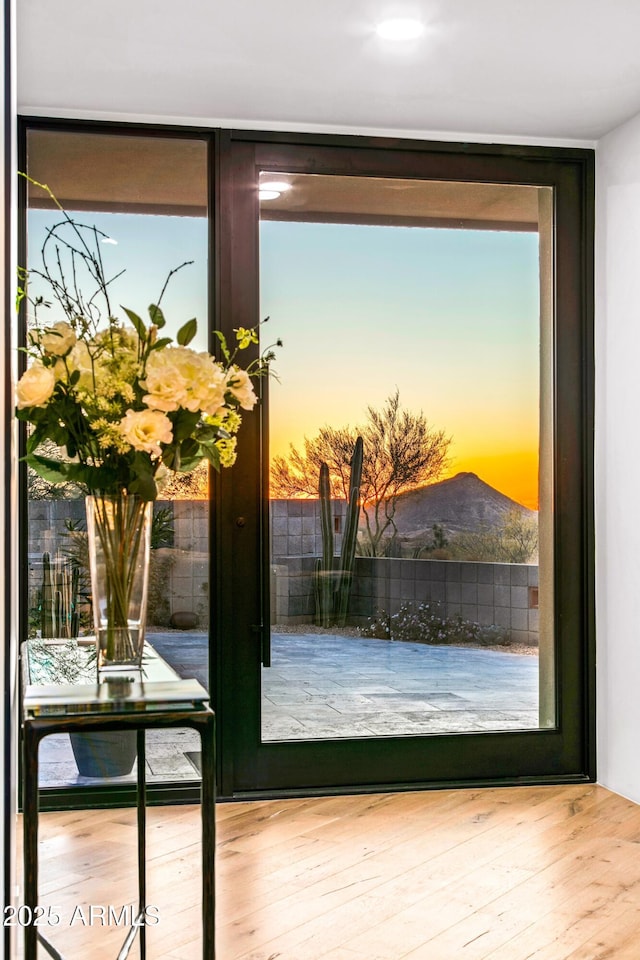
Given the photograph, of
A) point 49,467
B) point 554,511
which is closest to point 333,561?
point 554,511

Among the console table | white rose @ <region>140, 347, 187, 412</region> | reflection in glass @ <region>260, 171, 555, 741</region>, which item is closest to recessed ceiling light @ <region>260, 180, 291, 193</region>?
reflection in glass @ <region>260, 171, 555, 741</region>

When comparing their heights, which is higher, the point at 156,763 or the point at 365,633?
the point at 365,633

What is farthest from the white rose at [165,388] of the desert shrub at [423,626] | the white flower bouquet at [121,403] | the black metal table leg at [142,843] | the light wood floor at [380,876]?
the desert shrub at [423,626]

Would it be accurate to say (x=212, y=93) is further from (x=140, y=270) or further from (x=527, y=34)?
(x=527, y=34)

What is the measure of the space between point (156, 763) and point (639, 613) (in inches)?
78.9

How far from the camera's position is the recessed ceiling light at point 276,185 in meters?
4.19

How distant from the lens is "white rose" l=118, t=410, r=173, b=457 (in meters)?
1.73

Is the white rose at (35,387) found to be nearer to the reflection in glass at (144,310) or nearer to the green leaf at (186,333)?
the green leaf at (186,333)

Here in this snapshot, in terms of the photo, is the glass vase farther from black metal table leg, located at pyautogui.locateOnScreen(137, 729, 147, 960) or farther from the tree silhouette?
the tree silhouette

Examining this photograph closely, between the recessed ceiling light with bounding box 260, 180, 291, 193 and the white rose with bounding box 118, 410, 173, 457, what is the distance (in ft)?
8.77

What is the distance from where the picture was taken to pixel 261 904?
303 centimetres

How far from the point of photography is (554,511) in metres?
4.36

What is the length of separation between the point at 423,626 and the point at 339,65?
7.23ft

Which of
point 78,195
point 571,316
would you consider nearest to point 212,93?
point 78,195
